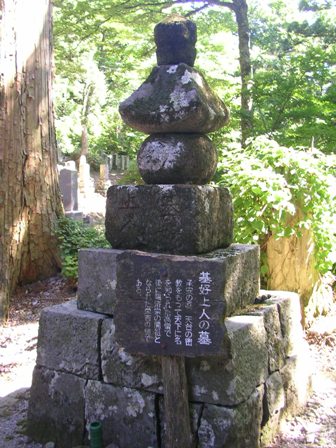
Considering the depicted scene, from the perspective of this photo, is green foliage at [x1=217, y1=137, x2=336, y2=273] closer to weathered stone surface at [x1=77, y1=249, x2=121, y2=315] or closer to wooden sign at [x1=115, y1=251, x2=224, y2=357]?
weathered stone surface at [x1=77, y1=249, x2=121, y2=315]

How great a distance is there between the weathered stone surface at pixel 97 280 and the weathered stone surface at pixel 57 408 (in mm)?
471

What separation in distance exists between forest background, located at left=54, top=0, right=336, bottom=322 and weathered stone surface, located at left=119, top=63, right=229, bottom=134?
1.58 meters

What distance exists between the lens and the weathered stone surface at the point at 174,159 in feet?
9.46

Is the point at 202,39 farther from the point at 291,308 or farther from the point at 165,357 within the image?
the point at 165,357

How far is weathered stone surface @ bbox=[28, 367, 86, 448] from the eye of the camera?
293cm

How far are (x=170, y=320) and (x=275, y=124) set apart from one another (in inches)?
257

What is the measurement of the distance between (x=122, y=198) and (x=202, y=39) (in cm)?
1111

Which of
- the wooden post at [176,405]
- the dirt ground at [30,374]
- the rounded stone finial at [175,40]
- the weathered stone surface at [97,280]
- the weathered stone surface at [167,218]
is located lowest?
the dirt ground at [30,374]

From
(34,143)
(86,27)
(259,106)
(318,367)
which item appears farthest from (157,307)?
(86,27)

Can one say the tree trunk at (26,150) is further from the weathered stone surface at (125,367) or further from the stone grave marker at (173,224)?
the stone grave marker at (173,224)

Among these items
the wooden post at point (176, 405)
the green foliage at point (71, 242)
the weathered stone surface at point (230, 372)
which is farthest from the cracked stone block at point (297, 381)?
the green foliage at point (71, 242)

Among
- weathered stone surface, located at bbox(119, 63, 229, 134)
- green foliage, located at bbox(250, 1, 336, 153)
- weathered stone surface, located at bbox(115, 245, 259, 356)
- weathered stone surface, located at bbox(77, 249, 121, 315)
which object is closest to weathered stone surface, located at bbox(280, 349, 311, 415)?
weathered stone surface, located at bbox(115, 245, 259, 356)

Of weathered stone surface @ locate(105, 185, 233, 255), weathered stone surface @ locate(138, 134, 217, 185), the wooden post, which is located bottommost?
the wooden post

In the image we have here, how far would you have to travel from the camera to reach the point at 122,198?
2.97m
